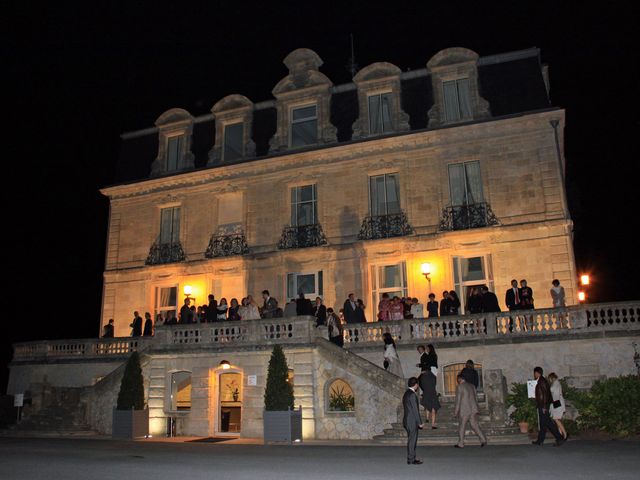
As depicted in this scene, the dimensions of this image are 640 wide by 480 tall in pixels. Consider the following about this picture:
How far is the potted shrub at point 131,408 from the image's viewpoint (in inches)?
719

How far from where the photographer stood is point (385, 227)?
23.3 meters

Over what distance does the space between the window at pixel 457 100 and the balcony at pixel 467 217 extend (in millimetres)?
3656

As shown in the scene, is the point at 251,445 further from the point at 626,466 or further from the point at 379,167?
the point at 379,167

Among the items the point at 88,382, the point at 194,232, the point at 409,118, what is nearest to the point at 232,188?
the point at 194,232

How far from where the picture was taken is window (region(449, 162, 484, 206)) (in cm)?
2281

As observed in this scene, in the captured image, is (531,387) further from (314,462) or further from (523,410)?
(314,462)

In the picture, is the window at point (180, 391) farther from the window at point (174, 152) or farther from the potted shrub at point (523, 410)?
the window at point (174, 152)

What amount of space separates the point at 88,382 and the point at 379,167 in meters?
13.7

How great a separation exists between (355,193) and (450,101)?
205 inches

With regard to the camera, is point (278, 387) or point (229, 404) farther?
point (229, 404)

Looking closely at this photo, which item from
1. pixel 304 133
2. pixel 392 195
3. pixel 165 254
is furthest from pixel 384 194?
pixel 165 254

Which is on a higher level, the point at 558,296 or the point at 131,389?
the point at 558,296

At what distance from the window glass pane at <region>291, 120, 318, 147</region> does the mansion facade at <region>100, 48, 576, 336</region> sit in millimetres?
61

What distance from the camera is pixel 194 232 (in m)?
26.5
